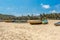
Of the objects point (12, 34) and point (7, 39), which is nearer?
point (7, 39)

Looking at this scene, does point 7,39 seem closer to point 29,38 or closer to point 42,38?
point 29,38

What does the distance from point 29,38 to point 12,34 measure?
0.97 meters

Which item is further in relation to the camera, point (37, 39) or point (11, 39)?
point (37, 39)

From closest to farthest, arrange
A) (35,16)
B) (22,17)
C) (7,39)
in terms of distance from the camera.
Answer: (7,39) → (35,16) → (22,17)

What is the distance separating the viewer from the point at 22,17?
24.5m

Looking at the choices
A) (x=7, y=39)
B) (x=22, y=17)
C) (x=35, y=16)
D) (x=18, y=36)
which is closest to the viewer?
(x=7, y=39)

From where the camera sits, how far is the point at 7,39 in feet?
20.4

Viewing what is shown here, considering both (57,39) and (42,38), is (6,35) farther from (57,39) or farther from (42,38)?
(57,39)

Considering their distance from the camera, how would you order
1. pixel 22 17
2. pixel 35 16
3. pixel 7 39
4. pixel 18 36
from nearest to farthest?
pixel 7 39 < pixel 18 36 < pixel 35 16 < pixel 22 17

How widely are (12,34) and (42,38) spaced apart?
1610mm

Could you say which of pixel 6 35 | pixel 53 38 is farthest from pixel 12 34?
pixel 53 38

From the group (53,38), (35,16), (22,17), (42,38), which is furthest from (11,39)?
(22,17)

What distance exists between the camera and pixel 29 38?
657 cm

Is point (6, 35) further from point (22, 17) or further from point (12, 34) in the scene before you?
point (22, 17)
